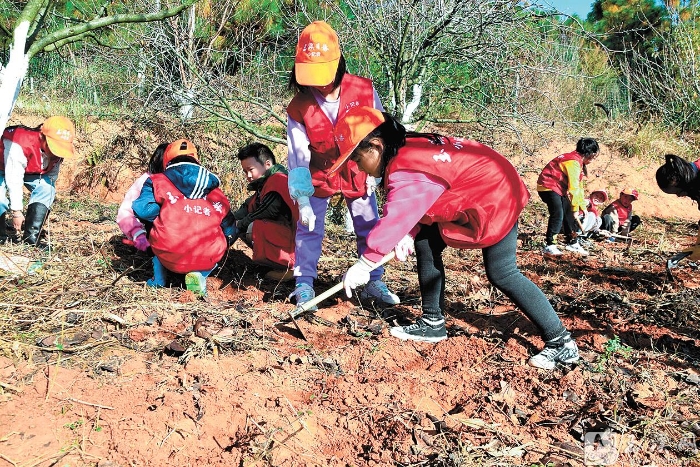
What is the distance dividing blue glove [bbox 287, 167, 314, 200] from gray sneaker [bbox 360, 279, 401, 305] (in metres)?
0.85

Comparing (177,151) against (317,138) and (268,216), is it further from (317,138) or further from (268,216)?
(317,138)

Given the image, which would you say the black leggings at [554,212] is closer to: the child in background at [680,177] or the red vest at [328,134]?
the child in background at [680,177]

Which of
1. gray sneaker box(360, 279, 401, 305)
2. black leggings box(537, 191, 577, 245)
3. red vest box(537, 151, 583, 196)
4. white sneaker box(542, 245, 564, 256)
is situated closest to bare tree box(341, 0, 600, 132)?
red vest box(537, 151, 583, 196)

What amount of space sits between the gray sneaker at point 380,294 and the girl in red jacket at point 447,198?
3.04 feet

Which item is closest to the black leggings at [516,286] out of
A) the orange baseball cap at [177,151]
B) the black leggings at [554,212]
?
the orange baseball cap at [177,151]

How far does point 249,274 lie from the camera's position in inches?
177

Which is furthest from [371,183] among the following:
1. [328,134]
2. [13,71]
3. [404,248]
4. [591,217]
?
[591,217]

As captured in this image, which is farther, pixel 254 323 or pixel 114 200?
pixel 114 200

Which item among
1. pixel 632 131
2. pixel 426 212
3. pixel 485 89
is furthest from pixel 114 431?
pixel 632 131

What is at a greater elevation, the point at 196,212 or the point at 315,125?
the point at 315,125

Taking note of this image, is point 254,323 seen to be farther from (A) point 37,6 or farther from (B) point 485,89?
(B) point 485,89

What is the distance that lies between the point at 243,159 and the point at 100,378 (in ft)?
7.02

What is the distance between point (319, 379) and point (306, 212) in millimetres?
1103

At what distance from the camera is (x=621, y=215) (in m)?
7.30
